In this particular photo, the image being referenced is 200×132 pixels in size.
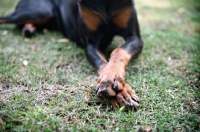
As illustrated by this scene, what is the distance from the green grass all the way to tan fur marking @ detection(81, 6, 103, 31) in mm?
453

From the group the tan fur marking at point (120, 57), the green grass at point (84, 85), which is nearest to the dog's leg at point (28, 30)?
the green grass at point (84, 85)

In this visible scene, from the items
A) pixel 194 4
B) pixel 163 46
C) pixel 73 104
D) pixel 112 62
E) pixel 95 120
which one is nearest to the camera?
pixel 95 120

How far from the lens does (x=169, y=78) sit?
2.30 metres

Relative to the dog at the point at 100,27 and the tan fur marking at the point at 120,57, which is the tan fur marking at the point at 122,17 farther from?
the tan fur marking at the point at 120,57

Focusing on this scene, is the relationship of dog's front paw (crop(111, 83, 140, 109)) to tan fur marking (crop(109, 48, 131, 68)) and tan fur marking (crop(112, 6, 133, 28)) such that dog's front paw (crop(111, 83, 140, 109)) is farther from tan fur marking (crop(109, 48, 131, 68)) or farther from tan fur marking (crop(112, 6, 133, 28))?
tan fur marking (crop(112, 6, 133, 28))

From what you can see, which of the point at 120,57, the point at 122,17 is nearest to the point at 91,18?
the point at 122,17

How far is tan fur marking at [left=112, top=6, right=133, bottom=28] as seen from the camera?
2.55m

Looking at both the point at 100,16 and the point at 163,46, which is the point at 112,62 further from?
the point at 163,46

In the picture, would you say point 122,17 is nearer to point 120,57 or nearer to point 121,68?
point 120,57

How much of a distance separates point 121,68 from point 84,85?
0.39 m

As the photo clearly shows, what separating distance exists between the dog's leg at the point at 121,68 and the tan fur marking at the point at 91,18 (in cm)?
19

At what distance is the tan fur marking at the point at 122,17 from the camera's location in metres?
2.55

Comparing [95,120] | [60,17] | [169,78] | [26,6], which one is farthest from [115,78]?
[26,6]

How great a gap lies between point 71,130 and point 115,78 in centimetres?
58
